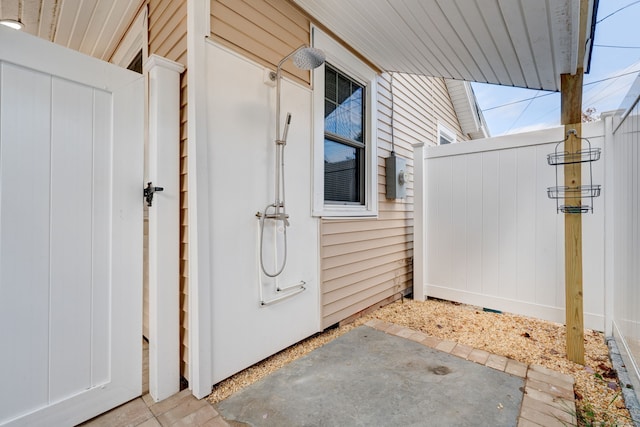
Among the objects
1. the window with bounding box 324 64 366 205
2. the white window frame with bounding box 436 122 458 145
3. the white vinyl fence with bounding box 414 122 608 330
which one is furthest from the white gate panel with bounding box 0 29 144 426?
the white window frame with bounding box 436 122 458 145

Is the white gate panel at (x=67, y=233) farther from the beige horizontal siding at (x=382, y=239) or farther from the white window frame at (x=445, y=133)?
the white window frame at (x=445, y=133)

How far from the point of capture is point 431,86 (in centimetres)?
525

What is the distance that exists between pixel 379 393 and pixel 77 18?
4.09 m

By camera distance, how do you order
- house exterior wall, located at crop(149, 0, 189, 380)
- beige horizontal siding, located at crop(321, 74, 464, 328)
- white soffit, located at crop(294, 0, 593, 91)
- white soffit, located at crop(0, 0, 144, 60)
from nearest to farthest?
house exterior wall, located at crop(149, 0, 189, 380), white soffit, located at crop(294, 0, 593, 91), white soffit, located at crop(0, 0, 144, 60), beige horizontal siding, located at crop(321, 74, 464, 328)

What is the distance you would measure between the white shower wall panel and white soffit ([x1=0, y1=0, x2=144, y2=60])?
151 cm

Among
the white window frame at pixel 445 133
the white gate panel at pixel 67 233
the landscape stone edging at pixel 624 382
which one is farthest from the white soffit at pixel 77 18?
the white window frame at pixel 445 133

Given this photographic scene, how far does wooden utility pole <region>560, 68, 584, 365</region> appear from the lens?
215cm

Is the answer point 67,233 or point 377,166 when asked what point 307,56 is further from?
point 377,166

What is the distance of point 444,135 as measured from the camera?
5.92 meters

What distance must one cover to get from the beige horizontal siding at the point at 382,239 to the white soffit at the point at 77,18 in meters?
2.71

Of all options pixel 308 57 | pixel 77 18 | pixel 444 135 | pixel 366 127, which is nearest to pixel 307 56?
pixel 308 57

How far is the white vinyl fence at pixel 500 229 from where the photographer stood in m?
2.72

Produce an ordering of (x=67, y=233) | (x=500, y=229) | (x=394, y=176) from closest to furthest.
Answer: (x=67, y=233) < (x=500, y=229) < (x=394, y=176)

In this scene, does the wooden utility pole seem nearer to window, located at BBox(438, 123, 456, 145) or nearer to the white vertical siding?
the white vertical siding
